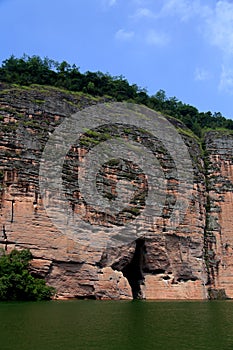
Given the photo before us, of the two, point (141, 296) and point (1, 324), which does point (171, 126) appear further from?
point (1, 324)

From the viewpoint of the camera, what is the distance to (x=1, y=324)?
1346 centimetres

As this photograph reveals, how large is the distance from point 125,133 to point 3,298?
20.2m

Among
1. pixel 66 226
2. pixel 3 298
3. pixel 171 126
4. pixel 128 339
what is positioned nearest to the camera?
pixel 128 339

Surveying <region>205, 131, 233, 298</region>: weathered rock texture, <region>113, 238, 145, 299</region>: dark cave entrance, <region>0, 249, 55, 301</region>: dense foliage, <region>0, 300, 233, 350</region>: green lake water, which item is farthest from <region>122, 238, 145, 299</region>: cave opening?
Answer: <region>0, 300, 233, 350</region>: green lake water

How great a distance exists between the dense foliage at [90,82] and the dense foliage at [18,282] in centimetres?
2061

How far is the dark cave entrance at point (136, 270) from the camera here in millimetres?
33906

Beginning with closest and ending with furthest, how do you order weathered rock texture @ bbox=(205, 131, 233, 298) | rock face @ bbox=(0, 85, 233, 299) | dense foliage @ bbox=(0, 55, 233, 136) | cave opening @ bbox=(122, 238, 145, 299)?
rock face @ bbox=(0, 85, 233, 299) < cave opening @ bbox=(122, 238, 145, 299) < weathered rock texture @ bbox=(205, 131, 233, 298) < dense foliage @ bbox=(0, 55, 233, 136)

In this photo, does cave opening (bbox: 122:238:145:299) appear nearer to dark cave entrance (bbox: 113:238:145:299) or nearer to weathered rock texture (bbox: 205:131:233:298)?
dark cave entrance (bbox: 113:238:145:299)

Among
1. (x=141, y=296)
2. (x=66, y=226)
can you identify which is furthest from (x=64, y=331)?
(x=141, y=296)

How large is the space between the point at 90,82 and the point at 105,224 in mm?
20936

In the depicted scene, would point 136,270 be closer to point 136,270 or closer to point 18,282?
point 136,270

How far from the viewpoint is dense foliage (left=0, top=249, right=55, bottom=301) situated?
81.6ft

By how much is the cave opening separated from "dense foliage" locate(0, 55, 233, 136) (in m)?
19.3

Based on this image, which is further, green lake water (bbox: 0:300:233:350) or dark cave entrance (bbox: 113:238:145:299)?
dark cave entrance (bbox: 113:238:145:299)
